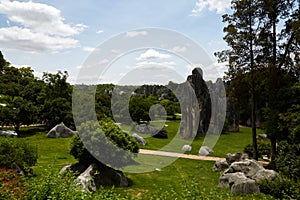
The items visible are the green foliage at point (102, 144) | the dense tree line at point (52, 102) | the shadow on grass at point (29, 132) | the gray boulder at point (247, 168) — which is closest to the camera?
the green foliage at point (102, 144)

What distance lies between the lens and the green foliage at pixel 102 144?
340 inches

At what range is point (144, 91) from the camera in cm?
2766

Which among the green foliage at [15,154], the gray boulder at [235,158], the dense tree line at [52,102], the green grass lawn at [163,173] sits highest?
the dense tree line at [52,102]

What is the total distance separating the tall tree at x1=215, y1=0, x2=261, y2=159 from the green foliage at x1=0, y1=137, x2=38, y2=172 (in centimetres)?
863

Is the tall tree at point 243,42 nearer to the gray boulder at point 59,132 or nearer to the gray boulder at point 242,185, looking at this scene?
the gray boulder at point 242,185

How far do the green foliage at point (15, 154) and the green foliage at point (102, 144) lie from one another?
1.33 metres

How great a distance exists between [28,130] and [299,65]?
1725 centimetres

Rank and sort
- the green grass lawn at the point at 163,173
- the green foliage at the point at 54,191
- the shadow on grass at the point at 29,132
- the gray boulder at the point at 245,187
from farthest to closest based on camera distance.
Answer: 1. the shadow on grass at the point at 29,132
2. the gray boulder at the point at 245,187
3. the green grass lawn at the point at 163,173
4. the green foliage at the point at 54,191

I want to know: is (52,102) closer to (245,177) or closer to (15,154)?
(15,154)

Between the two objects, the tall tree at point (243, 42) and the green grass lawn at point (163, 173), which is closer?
the green grass lawn at point (163, 173)

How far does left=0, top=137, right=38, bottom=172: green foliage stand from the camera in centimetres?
807

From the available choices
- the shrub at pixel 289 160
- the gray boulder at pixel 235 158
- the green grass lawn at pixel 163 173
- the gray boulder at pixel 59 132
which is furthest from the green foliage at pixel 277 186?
the gray boulder at pixel 59 132

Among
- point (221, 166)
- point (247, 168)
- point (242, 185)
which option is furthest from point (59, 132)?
point (242, 185)

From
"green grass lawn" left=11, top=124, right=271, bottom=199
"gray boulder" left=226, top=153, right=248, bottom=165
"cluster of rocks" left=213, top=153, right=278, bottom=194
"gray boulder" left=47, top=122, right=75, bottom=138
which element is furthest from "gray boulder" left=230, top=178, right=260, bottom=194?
"gray boulder" left=47, top=122, right=75, bottom=138
